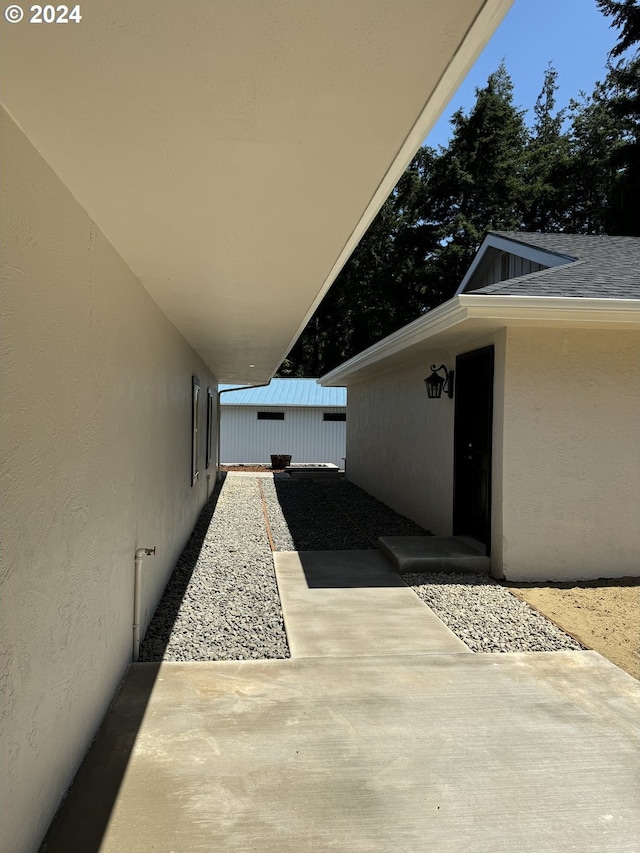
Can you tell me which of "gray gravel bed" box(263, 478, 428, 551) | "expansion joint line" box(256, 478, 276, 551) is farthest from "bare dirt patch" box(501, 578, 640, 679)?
"expansion joint line" box(256, 478, 276, 551)

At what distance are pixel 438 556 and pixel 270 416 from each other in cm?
1551

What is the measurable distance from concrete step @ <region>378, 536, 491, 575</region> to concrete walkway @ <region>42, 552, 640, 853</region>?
77.3 inches

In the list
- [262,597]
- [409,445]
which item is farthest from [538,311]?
[409,445]

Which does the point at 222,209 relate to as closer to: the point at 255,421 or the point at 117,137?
the point at 117,137

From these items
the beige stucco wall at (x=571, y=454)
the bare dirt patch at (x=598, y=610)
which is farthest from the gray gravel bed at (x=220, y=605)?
the beige stucco wall at (x=571, y=454)

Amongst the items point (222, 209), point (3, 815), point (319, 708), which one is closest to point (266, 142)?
point (222, 209)

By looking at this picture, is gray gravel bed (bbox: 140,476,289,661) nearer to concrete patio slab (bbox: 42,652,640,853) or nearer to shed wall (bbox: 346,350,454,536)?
concrete patio slab (bbox: 42,652,640,853)

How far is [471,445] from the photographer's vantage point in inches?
289

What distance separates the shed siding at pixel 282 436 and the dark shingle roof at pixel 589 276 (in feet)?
41.8

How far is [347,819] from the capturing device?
7.91ft

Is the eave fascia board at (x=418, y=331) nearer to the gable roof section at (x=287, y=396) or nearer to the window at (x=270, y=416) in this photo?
the gable roof section at (x=287, y=396)

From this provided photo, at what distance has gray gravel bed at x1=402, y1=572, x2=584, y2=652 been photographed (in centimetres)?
438

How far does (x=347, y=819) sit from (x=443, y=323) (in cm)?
459

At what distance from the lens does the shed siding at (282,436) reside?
21312 millimetres
